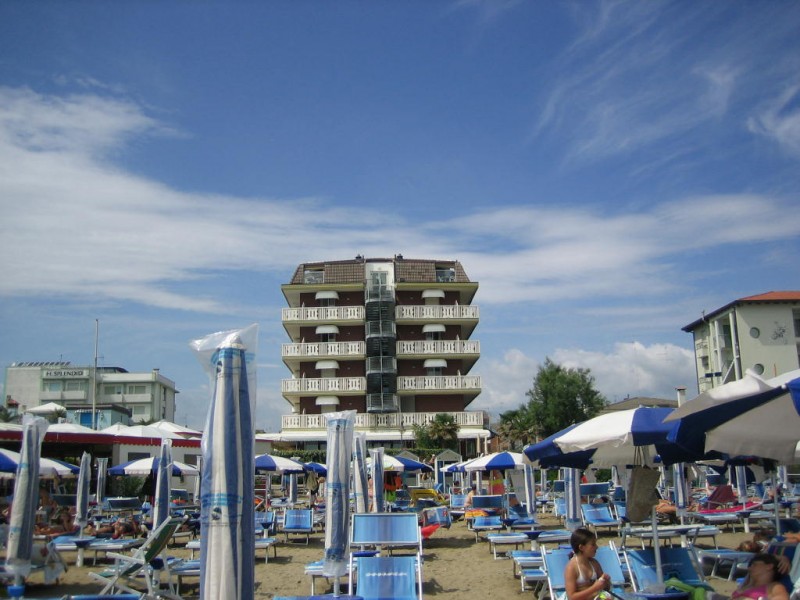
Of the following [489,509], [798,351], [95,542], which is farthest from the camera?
[798,351]

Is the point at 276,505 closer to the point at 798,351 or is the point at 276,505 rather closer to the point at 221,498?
the point at 221,498

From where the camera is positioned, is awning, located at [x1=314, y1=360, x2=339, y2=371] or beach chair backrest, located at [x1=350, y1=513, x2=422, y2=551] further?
awning, located at [x1=314, y1=360, x2=339, y2=371]

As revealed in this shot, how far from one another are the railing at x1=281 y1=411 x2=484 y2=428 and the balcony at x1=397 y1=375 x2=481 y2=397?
130cm

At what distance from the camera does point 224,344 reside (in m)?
5.98

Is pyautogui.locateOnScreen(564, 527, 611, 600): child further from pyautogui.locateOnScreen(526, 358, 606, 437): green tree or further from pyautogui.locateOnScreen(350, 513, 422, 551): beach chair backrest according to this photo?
pyautogui.locateOnScreen(526, 358, 606, 437): green tree

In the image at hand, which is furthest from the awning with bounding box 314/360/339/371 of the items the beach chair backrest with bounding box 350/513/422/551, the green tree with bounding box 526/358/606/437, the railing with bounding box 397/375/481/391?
the beach chair backrest with bounding box 350/513/422/551

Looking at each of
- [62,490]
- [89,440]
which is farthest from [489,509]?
[62,490]

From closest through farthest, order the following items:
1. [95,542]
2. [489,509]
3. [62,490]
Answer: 1. [95,542]
2. [489,509]
3. [62,490]

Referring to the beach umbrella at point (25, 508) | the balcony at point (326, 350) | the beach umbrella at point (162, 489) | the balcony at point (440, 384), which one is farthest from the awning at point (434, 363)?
the beach umbrella at point (25, 508)

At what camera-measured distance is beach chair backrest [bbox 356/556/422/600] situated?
853cm

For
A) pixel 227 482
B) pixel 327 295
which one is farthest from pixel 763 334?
pixel 227 482

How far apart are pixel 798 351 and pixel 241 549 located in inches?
2524

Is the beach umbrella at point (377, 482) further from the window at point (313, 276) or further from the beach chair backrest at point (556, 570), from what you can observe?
the window at point (313, 276)

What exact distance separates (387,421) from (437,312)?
699 cm
